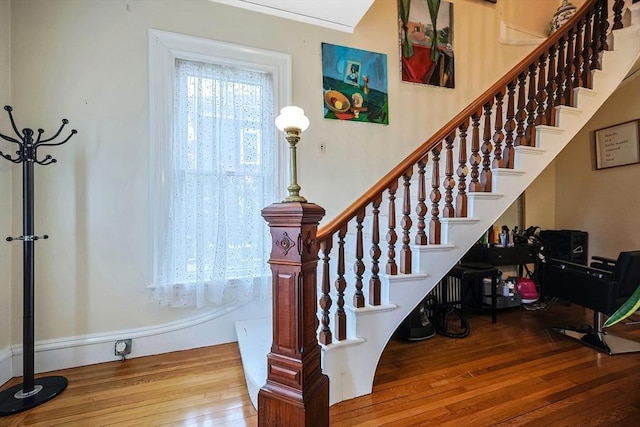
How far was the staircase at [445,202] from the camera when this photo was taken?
5.51 ft

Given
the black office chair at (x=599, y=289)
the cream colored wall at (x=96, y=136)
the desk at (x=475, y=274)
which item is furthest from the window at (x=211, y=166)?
the black office chair at (x=599, y=289)

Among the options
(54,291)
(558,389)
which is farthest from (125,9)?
(558,389)

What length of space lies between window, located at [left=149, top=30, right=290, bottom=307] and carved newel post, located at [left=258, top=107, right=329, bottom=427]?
3.98 ft

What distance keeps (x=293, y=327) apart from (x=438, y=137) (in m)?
1.47

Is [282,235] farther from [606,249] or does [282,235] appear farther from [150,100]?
[606,249]

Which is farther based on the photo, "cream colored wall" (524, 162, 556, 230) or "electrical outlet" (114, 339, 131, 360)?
"cream colored wall" (524, 162, 556, 230)

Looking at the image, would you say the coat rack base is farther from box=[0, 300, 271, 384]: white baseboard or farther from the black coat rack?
box=[0, 300, 271, 384]: white baseboard

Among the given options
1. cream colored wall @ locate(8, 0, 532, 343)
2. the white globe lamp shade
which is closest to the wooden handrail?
the white globe lamp shade

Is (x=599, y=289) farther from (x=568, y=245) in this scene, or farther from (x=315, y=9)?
(x=315, y=9)

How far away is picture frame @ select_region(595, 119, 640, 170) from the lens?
3.00m

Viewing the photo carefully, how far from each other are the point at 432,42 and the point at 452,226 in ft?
7.55

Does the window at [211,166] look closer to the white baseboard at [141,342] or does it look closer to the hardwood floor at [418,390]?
the white baseboard at [141,342]

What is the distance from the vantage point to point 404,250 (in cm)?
183

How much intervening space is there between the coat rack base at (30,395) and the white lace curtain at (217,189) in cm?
72
